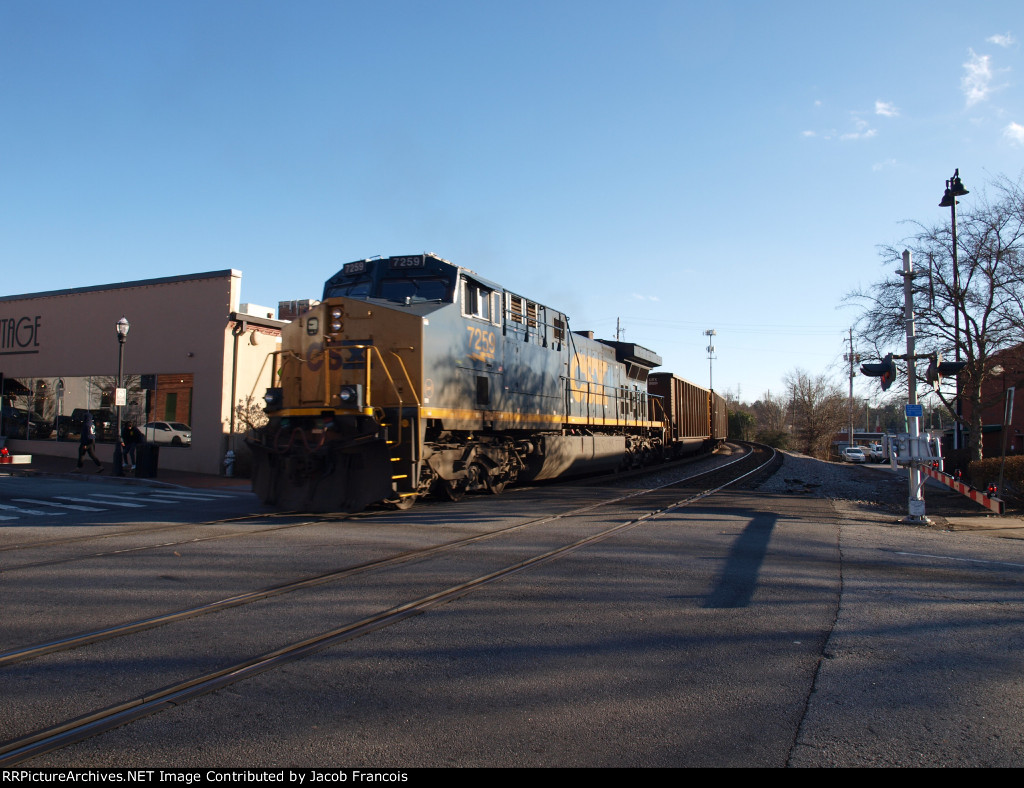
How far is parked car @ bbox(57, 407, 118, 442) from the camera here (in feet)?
70.8

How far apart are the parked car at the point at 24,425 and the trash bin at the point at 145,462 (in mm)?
7919

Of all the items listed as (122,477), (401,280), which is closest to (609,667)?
(401,280)

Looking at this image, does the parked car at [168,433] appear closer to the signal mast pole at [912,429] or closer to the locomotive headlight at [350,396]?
the locomotive headlight at [350,396]

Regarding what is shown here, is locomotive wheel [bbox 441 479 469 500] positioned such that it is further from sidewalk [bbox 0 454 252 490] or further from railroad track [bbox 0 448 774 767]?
sidewalk [bbox 0 454 252 490]

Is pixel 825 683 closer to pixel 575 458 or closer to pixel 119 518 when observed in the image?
pixel 119 518

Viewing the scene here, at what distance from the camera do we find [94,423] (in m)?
21.8

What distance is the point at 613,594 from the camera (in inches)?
241

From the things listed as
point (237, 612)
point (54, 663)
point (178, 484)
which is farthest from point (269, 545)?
point (178, 484)

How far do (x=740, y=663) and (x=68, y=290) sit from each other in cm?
2458

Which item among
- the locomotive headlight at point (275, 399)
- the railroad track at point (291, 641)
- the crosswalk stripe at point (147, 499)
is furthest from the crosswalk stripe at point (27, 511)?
the railroad track at point (291, 641)

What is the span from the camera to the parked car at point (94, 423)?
70.8ft

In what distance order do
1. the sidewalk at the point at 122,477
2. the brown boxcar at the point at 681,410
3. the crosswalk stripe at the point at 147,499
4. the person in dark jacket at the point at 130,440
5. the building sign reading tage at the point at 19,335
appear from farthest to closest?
the brown boxcar at the point at 681,410, the building sign reading tage at the point at 19,335, the person in dark jacket at the point at 130,440, the sidewalk at the point at 122,477, the crosswalk stripe at the point at 147,499

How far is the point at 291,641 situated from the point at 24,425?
2419cm

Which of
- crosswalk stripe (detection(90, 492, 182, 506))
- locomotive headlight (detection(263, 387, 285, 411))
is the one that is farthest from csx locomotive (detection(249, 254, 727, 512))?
crosswalk stripe (detection(90, 492, 182, 506))
